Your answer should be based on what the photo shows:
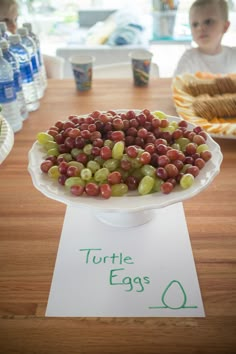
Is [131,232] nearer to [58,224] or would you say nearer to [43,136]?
[58,224]

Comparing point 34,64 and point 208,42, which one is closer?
point 34,64

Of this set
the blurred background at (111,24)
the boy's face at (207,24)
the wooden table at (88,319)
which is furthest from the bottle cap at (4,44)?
the blurred background at (111,24)

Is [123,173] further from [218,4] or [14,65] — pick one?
[218,4]

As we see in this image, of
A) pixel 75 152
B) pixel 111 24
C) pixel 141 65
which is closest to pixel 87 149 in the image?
pixel 75 152

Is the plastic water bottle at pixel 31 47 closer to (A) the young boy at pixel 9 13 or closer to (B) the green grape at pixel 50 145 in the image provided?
(A) the young boy at pixel 9 13

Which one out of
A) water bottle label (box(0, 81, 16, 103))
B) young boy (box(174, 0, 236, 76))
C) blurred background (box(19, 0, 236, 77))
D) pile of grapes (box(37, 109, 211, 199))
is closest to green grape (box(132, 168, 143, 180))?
pile of grapes (box(37, 109, 211, 199))

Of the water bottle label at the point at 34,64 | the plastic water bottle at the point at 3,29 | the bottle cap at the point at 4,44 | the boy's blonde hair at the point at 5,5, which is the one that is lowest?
the water bottle label at the point at 34,64

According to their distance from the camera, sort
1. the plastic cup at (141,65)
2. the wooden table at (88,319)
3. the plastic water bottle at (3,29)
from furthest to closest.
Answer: the plastic cup at (141,65), the plastic water bottle at (3,29), the wooden table at (88,319)
